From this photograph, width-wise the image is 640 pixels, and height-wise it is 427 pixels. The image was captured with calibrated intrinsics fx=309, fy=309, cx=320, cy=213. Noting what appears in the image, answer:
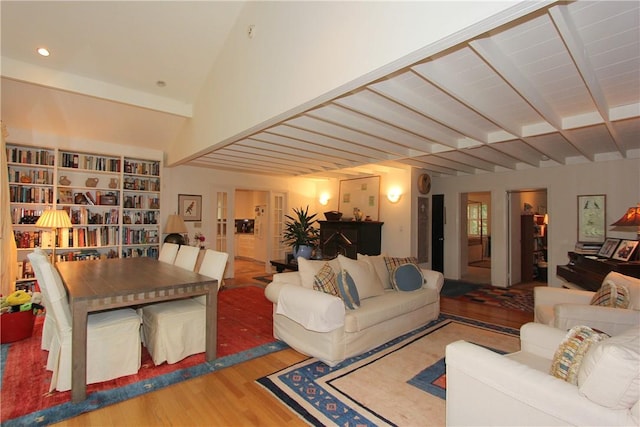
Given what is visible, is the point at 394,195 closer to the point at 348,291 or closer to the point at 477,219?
the point at 348,291

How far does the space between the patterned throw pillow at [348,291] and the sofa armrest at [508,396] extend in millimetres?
1366

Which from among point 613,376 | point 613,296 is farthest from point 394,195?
point 613,376

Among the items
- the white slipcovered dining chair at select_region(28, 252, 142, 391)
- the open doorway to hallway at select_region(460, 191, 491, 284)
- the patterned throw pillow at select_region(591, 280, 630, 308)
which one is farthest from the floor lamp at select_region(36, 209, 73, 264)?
the open doorway to hallway at select_region(460, 191, 491, 284)

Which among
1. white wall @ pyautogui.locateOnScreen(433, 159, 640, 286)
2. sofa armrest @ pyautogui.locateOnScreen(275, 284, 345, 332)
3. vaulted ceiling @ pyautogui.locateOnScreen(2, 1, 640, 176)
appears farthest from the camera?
white wall @ pyautogui.locateOnScreen(433, 159, 640, 286)

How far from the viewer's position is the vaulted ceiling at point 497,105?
186 centimetres

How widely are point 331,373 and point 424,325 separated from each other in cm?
165

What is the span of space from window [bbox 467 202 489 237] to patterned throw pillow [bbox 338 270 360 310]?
8.23 m

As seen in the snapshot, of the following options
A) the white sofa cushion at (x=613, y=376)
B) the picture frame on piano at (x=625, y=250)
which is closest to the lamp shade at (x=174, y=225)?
the white sofa cushion at (x=613, y=376)

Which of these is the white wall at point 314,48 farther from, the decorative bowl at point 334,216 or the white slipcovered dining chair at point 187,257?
the decorative bowl at point 334,216

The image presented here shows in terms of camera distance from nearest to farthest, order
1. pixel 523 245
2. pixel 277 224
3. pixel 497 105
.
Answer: pixel 497 105 → pixel 523 245 → pixel 277 224

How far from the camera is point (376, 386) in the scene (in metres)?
2.41

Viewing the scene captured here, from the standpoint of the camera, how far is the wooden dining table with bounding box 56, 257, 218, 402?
2168 millimetres

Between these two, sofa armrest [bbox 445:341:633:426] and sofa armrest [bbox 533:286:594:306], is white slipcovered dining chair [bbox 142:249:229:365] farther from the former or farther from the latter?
sofa armrest [bbox 533:286:594:306]

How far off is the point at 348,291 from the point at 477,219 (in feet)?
28.3
